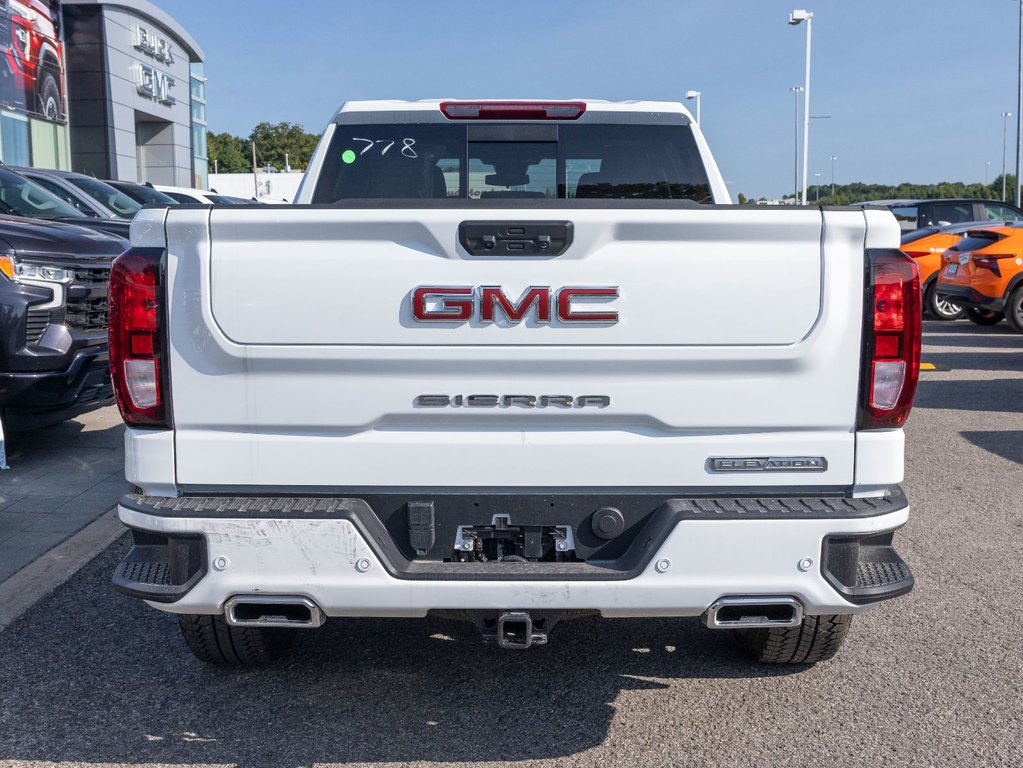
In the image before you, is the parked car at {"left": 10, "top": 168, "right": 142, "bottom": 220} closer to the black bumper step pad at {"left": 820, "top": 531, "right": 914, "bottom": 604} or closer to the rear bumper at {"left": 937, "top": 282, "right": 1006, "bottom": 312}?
the black bumper step pad at {"left": 820, "top": 531, "right": 914, "bottom": 604}

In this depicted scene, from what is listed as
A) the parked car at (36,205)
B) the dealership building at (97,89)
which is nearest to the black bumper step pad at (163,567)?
the parked car at (36,205)

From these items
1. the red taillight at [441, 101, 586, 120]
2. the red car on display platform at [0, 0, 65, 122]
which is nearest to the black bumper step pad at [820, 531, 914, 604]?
the red taillight at [441, 101, 586, 120]

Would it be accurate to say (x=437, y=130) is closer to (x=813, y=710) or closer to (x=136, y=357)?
(x=136, y=357)

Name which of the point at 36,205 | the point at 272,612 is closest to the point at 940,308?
the point at 36,205

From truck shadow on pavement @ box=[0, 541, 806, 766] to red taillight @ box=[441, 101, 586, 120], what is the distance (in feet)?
7.18

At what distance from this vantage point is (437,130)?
4824 millimetres

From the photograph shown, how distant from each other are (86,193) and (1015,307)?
12548 millimetres

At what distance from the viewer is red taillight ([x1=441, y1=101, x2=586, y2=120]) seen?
4.64 meters

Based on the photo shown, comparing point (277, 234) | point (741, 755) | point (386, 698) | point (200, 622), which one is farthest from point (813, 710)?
point (277, 234)

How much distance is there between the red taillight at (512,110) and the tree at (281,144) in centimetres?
11025

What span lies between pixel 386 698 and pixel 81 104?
3925cm

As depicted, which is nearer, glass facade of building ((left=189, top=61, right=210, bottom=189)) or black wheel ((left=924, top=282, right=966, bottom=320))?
black wheel ((left=924, top=282, right=966, bottom=320))

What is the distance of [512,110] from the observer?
464cm

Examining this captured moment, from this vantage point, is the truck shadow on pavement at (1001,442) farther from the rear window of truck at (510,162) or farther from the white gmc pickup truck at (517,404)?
the white gmc pickup truck at (517,404)
